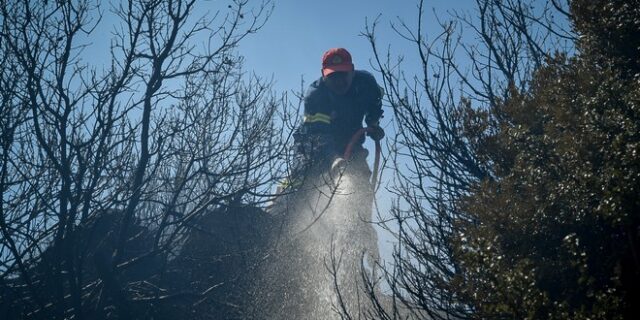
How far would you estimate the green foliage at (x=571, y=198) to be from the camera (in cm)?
285

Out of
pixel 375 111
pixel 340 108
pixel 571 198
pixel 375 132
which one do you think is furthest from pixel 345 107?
pixel 571 198

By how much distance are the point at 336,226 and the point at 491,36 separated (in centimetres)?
298

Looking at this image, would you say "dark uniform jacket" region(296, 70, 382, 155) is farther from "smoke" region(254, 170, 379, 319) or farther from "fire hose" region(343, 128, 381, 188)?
"smoke" region(254, 170, 379, 319)

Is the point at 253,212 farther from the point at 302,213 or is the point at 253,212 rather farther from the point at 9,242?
the point at 9,242

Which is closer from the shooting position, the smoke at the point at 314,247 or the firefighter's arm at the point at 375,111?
the smoke at the point at 314,247

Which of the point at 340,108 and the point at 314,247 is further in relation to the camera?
the point at 340,108

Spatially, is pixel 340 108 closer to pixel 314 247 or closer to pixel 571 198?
pixel 314 247

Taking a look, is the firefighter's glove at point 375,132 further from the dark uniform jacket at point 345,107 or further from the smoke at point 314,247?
the smoke at point 314,247

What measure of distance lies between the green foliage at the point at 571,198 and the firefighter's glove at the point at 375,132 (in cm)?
418

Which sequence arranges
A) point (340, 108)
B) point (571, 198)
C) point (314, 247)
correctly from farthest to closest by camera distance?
point (340, 108)
point (314, 247)
point (571, 198)

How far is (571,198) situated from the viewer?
311 centimetres

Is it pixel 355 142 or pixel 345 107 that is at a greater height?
pixel 345 107

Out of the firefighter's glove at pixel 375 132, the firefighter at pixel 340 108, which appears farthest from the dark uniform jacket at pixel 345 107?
the firefighter's glove at pixel 375 132

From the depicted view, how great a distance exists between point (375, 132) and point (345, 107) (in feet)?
1.82
